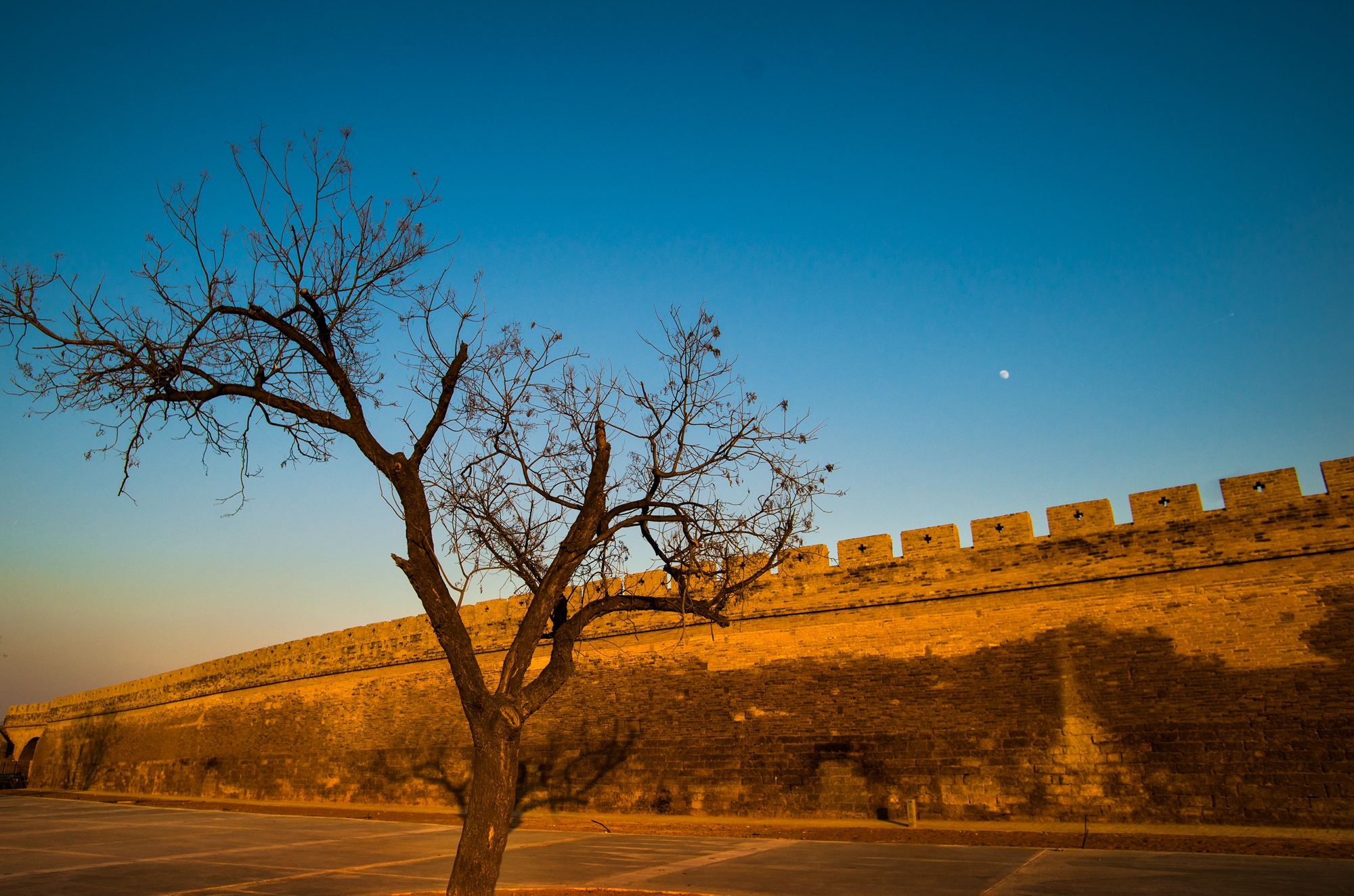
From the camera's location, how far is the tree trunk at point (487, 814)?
17.4 feet

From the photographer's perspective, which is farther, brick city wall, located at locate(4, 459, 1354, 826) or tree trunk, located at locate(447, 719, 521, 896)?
brick city wall, located at locate(4, 459, 1354, 826)

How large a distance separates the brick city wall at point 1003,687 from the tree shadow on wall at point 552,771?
5 centimetres

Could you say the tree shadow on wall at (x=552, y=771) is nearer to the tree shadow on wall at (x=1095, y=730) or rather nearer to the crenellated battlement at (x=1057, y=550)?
the crenellated battlement at (x=1057, y=550)

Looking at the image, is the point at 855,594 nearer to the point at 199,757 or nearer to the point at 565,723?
the point at 565,723

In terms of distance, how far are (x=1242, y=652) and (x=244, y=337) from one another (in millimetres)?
12822

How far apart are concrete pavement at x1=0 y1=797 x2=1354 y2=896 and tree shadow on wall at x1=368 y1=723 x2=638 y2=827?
219 centimetres

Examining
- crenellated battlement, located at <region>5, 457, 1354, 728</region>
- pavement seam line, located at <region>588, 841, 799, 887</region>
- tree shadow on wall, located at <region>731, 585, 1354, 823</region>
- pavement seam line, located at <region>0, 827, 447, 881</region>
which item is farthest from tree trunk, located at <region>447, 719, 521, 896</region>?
tree shadow on wall, located at <region>731, 585, 1354, 823</region>

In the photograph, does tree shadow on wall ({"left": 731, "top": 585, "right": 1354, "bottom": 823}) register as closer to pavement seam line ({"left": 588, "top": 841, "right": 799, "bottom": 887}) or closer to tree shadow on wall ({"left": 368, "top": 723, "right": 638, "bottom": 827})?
pavement seam line ({"left": 588, "top": 841, "right": 799, "bottom": 887})

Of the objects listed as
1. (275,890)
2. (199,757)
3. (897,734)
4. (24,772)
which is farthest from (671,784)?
(24,772)

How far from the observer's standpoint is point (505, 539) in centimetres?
707

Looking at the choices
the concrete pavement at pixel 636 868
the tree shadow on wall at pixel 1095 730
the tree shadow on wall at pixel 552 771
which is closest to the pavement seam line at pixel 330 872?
the concrete pavement at pixel 636 868

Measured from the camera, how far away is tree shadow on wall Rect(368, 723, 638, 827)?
592 inches

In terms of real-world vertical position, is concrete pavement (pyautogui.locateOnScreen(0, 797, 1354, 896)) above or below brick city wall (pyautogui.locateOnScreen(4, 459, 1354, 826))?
below

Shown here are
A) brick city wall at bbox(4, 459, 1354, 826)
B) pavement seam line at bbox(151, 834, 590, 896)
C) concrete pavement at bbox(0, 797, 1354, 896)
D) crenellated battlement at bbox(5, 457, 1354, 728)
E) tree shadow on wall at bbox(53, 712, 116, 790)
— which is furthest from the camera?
tree shadow on wall at bbox(53, 712, 116, 790)
